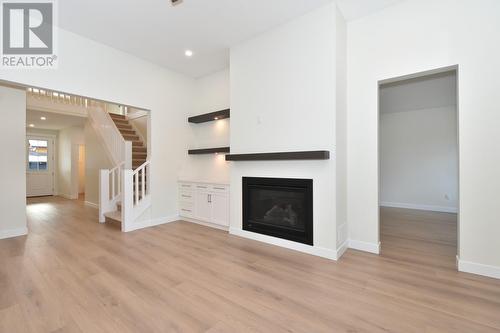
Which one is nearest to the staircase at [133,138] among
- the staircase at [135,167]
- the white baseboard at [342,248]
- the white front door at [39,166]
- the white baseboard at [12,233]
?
the staircase at [135,167]

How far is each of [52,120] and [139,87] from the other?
543 centimetres

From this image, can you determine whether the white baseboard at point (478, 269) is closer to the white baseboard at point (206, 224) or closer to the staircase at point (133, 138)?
the white baseboard at point (206, 224)

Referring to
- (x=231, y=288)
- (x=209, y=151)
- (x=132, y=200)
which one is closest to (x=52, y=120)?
(x=132, y=200)

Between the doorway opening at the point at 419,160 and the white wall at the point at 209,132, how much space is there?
10.2ft

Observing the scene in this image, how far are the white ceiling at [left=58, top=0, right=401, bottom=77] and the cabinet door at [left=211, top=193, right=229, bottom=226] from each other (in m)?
2.68

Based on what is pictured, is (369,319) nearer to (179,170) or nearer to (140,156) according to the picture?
(179,170)

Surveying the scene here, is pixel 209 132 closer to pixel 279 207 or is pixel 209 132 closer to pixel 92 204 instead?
pixel 279 207

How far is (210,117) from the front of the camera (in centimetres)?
461

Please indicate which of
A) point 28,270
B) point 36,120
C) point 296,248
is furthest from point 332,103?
point 36,120

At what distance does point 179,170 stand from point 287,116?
9.19 feet

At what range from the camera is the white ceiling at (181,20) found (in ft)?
9.30

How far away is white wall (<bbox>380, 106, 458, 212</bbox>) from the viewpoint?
5738mm

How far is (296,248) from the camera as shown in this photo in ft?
10.2

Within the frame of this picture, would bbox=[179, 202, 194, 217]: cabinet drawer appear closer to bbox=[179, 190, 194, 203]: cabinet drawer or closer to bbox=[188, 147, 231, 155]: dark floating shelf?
bbox=[179, 190, 194, 203]: cabinet drawer
